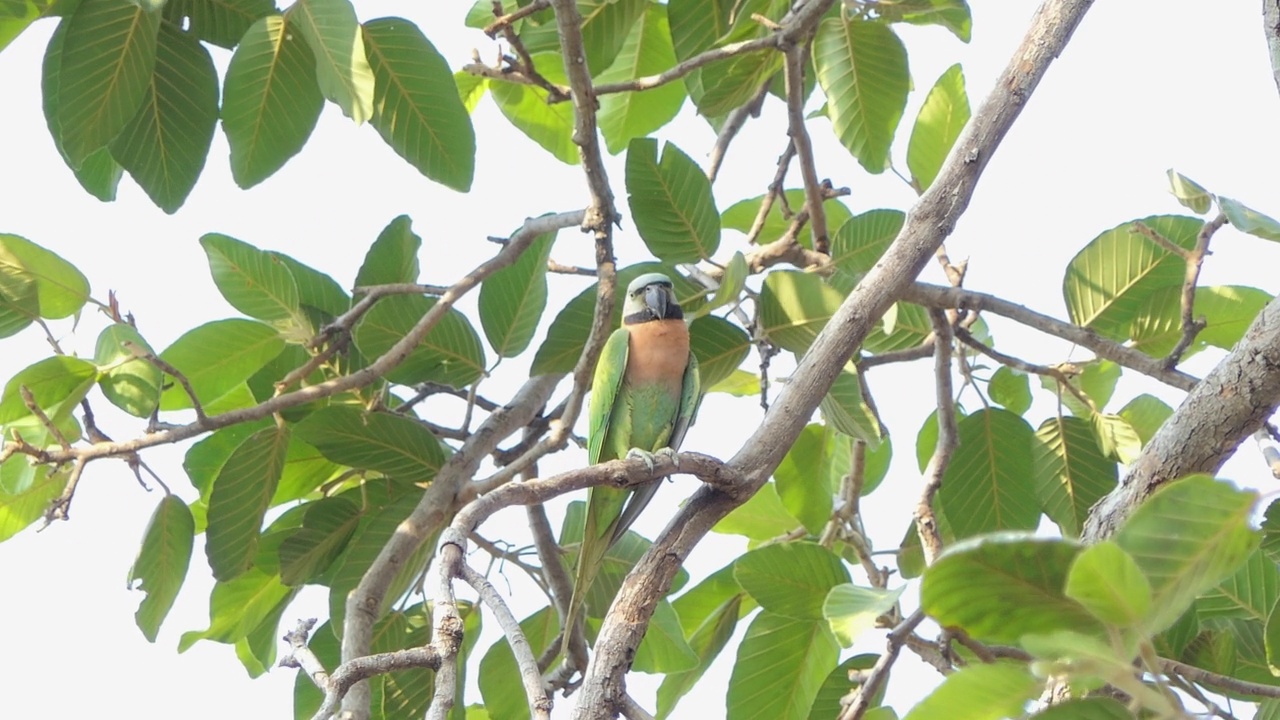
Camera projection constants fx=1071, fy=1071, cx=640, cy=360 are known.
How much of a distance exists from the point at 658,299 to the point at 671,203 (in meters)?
0.36

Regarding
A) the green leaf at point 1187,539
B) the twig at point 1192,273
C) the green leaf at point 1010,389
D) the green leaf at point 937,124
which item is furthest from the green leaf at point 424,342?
the green leaf at point 1187,539

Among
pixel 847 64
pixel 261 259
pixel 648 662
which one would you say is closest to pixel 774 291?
pixel 847 64

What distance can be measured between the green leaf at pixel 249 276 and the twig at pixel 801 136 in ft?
5.37

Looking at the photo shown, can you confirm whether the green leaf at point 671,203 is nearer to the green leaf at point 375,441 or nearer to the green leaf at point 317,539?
the green leaf at point 375,441

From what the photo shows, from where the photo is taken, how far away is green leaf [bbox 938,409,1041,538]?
3195 mm

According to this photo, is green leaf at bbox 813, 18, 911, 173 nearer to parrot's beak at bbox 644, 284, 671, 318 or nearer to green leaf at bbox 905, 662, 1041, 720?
parrot's beak at bbox 644, 284, 671, 318

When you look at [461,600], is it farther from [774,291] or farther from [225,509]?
[774,291]

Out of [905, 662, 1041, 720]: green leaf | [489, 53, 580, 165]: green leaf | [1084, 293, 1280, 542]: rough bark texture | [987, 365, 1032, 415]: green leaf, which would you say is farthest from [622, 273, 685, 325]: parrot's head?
[905, 662, 1041, 720]: green leaf

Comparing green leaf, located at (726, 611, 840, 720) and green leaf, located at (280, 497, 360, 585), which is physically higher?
green leaf, located at (280, 497, 360, 585)

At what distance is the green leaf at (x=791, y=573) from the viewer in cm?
279

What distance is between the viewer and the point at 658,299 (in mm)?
3453

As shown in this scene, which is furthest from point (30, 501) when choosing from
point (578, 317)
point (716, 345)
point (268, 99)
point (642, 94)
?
point (642, 94)

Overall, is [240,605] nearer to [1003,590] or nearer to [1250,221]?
[1003,590]

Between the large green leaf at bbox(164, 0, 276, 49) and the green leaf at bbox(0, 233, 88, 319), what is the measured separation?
80 cm
